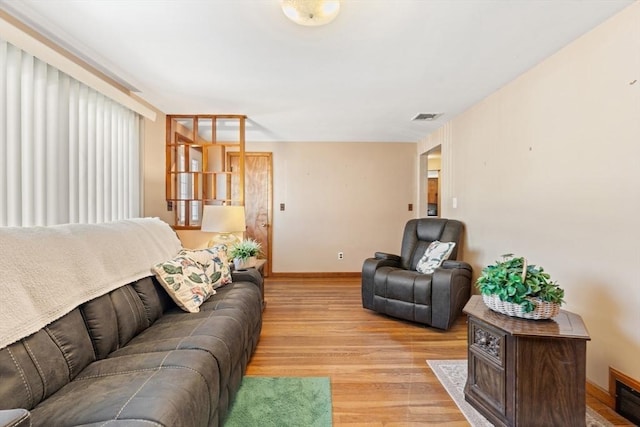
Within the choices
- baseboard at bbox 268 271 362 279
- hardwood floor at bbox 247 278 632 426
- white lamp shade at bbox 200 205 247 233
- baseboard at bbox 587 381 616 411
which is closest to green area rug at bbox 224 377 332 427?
hardwood floor at bbox 247 278 632 426

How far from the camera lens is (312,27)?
1.77m

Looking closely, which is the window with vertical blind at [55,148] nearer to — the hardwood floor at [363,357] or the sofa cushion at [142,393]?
the sofa cushion at [142,393]

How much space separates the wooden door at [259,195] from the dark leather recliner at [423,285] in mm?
2072

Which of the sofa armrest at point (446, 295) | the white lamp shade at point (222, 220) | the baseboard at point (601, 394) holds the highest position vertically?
the white lamp shade at point (222, 220)

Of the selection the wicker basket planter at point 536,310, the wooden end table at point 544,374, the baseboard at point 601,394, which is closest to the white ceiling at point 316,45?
the wicker basket planter at point 536,310

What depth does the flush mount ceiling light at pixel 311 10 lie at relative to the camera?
1482 millimetres

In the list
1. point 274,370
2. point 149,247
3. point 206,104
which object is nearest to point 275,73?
point 206,104

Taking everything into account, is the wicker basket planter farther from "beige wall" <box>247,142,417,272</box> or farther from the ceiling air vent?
"beige wall" <box>247,142,417,272</box>

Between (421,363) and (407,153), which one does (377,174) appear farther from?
(421,363)

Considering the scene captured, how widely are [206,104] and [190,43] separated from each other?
1238 mm

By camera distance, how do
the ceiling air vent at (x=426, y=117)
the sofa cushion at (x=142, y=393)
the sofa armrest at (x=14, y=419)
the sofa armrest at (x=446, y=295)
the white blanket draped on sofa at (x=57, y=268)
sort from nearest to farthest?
the sofa armrest at (x=14, y=419)
the sofa cushion at (x=142, y=393)
the white blanket draped on sofa at (x=57, y=268)
the sofa armrest at (x=446, y=295)
the ceiling air vent at (x=426, y=117)

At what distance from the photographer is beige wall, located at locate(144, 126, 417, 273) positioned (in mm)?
4789

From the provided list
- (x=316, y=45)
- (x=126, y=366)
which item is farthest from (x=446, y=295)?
(x=126, y=366)

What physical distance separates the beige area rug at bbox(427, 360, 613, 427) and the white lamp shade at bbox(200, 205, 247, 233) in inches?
83.9
